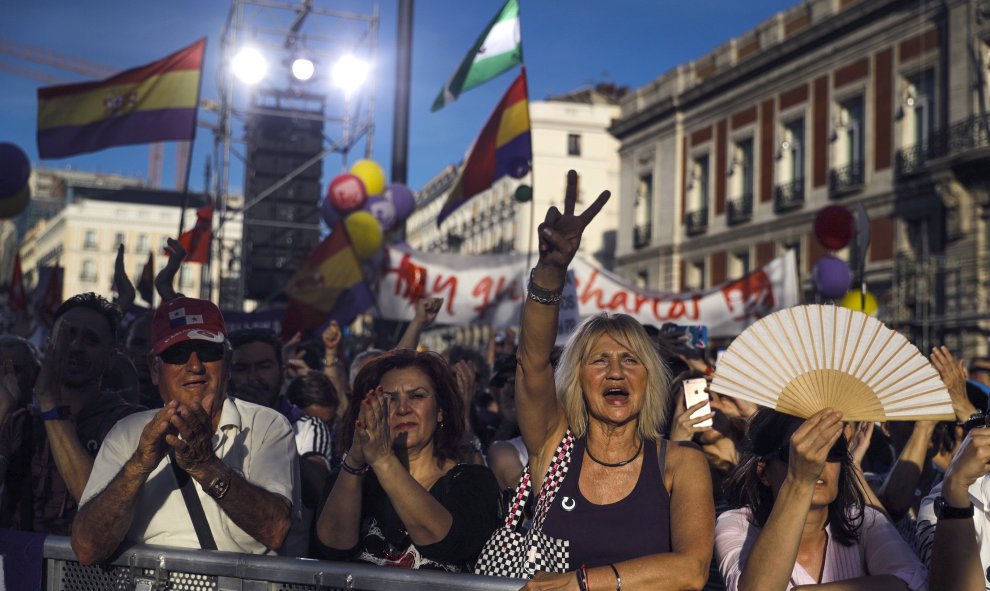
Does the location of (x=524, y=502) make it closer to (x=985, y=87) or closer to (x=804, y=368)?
(x=804, y=368)

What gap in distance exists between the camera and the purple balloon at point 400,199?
12664 mm

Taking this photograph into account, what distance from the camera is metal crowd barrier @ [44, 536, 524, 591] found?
2566 millimetres

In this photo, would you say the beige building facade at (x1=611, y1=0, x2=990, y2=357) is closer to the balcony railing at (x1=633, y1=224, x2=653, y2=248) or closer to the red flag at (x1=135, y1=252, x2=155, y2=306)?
the balcony railing at (x1=633, y1=224, x2=653, y2=248)

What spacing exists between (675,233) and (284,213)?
16628mm

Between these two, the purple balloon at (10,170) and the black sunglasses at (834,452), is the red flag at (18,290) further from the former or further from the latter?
the black sunglasses at (834,452)

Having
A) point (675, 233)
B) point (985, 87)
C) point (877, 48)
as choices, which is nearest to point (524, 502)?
point (985, 87)

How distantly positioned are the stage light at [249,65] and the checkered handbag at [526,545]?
1813cm

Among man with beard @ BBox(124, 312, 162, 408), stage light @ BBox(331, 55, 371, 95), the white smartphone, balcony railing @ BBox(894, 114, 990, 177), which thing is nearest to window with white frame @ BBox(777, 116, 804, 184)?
balcony railing @ BBox(894, 114, 990, 177)

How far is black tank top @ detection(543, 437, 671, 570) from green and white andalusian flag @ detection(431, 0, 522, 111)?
7.76 m

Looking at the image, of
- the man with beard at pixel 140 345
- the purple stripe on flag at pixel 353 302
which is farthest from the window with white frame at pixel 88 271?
the man with beard at pixel 140 345

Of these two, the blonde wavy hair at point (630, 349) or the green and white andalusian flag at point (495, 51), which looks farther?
the green and white andalusian flag at point (495, 51)

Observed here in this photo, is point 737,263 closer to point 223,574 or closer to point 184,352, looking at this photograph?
point 184,352

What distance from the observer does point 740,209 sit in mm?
32688

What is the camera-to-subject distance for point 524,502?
3.06 metres
